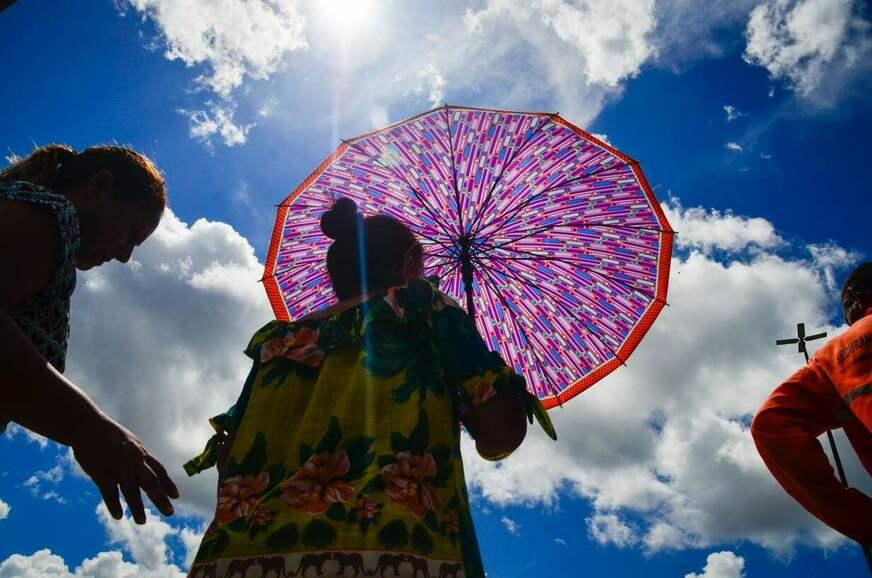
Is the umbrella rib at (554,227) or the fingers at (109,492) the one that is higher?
the umbrella rib at (554,227)

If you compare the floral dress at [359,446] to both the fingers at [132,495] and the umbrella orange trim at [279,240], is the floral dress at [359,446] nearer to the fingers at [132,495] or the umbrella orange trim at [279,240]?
the fingers at [132,495]

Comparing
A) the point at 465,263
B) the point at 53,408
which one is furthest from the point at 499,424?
the point at 465,263

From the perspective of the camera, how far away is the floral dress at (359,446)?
4.58ft

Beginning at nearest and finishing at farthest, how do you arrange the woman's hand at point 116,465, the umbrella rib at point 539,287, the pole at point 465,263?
the woman's hand at point 116,465 → the pole at point 465,263 → the umbrella rib at point 539,287

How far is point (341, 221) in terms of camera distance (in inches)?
83.3

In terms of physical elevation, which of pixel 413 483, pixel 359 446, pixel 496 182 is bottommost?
pixel 413 483

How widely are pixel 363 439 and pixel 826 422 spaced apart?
2.68 meters

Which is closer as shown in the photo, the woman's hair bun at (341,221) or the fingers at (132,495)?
the fingers at (132,495)

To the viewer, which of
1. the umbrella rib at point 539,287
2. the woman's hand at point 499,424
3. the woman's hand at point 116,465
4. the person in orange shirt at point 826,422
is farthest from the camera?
the umbrella rib at point 539,287

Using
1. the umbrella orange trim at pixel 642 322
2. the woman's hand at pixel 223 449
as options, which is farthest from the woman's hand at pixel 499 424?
the umbrella orange trim at pixel 642 322

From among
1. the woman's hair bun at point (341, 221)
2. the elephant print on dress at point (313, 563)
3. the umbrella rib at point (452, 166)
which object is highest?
the umbrella rib at point (452, 166)

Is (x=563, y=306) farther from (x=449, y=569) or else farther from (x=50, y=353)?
(x=50, y=353)

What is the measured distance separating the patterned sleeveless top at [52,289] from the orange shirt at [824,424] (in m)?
3.17

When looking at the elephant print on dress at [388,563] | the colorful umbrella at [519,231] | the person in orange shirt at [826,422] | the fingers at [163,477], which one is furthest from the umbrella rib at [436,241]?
the elephant print on dress at [388,563]
